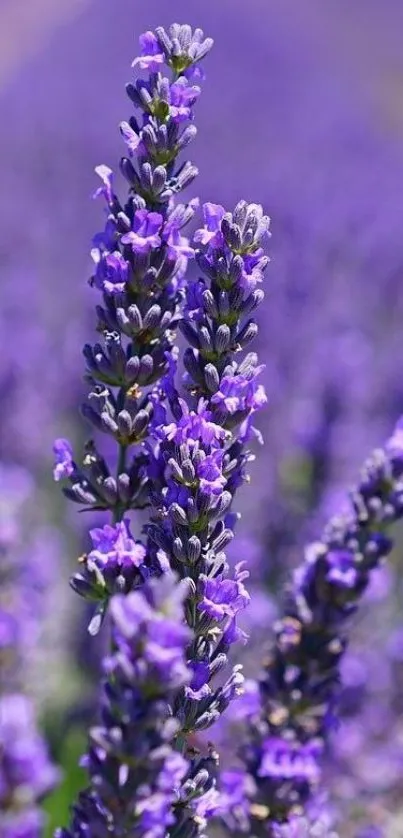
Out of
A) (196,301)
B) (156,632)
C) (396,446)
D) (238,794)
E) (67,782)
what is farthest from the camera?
(67,782)

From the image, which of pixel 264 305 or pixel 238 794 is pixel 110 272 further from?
pixel 264 305

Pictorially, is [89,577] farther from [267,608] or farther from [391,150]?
[391,150]

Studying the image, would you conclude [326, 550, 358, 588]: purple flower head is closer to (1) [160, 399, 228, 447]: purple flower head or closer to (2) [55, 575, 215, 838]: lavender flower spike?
(1) [160, 399, 228, 447]: purple flower head

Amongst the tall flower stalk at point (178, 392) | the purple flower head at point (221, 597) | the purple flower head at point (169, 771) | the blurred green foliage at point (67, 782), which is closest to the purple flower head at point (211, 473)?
the tall flower stalk at point (178, 392)

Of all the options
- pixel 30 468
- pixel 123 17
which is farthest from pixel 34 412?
pixel 123 17

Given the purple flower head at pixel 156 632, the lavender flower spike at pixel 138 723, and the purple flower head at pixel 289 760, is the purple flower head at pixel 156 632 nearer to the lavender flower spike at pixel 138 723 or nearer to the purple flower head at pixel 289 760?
the lavender flower spike at pixel 138 723

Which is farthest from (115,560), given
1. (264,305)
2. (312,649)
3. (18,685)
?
(264,305)
